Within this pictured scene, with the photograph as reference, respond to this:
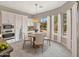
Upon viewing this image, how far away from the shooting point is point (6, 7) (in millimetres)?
4105

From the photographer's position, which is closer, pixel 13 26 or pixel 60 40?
pixel 13 26

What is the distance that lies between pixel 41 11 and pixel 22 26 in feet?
4.87

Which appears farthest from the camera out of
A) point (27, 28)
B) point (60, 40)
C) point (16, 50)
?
point (60, 40)

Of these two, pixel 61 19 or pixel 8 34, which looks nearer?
pixel 8 34

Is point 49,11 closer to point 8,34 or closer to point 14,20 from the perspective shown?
point 14,20

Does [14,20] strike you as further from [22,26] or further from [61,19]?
[61,19]

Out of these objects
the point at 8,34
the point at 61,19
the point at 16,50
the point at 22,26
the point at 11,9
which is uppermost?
the point at 11,9

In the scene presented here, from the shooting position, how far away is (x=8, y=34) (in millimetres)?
3809

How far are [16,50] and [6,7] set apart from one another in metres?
1.78

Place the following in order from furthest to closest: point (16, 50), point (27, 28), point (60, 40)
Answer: point (60, 40), point (27, 28), point (16, 50)

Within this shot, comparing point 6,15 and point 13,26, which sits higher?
point 6,15

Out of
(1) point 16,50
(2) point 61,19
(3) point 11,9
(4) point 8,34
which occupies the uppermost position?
(3) point 11,9

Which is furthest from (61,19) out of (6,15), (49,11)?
(6,15)

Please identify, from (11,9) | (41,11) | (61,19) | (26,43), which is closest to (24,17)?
(11,9)
